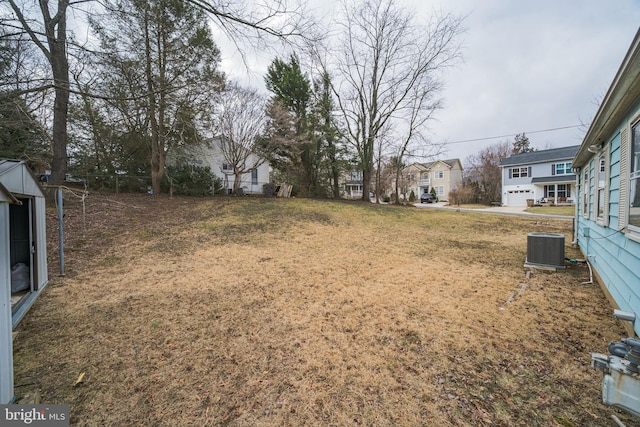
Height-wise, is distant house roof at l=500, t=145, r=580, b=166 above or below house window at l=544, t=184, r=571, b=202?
above

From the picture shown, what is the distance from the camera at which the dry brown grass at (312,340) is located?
1.91 meters

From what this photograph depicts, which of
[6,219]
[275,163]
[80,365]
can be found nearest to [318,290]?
[80,365]

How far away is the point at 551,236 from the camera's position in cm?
524

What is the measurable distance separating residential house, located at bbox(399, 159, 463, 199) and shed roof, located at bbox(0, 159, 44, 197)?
3596 cm

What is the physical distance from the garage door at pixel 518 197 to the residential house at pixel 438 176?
10408 millimetres

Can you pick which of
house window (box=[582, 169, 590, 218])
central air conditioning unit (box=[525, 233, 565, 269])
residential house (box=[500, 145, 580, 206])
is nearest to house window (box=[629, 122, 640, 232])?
central air conditioning unit (box=[525, 233, 565, 269])

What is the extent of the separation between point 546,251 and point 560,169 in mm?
24323

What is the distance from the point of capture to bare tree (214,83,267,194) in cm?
1290

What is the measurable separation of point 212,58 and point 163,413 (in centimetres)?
1374

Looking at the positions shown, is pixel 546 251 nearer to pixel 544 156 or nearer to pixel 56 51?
pixel 56 51

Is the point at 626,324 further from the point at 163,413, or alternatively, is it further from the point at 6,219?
the point at 6,219
